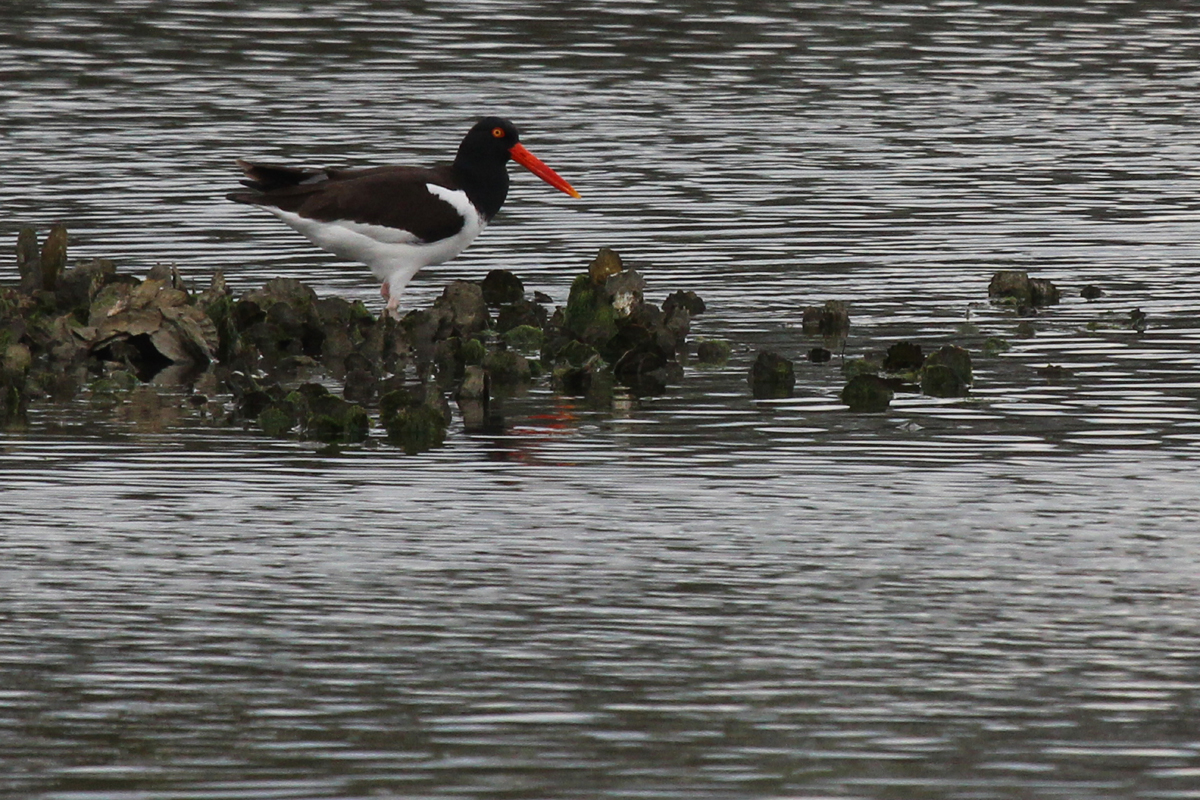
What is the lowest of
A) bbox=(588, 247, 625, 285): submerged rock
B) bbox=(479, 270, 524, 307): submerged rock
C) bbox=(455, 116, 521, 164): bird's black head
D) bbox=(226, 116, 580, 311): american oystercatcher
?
bbox=(479, 270, 524, 307): submerged rock

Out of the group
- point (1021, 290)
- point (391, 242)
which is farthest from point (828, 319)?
point (391, 242)

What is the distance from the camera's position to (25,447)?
13.0m

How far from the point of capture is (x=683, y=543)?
10.9 metres

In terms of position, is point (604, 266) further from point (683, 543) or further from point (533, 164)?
point (683, 543)

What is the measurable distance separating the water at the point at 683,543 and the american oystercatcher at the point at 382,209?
1252mm

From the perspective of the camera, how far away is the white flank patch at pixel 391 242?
55.5ft

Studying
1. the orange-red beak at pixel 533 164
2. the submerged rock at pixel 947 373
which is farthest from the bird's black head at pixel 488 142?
the submerged rock at pixel 947 373

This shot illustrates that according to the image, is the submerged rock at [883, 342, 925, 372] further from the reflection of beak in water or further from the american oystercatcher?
the american oystercatcher

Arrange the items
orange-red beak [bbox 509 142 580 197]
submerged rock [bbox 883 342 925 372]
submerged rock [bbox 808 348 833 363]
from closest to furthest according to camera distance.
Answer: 1. submerged rock [bbox 883 342 925 372]
2. submerged rock [bbox 808 348 833 363]
3. orange-red beak [bbox 509 142 580 197]

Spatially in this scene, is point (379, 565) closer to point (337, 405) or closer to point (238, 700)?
point (238, 700)

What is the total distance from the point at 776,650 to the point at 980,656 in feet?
2.52

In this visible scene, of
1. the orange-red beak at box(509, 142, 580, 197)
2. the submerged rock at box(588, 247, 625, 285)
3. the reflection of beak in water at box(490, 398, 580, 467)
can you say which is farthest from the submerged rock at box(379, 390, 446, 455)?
the orange-red beak at box(509, 142, 580, 197)

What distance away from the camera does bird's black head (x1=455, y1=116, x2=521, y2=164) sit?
17.9 m

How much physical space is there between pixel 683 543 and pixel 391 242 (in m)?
6.56
